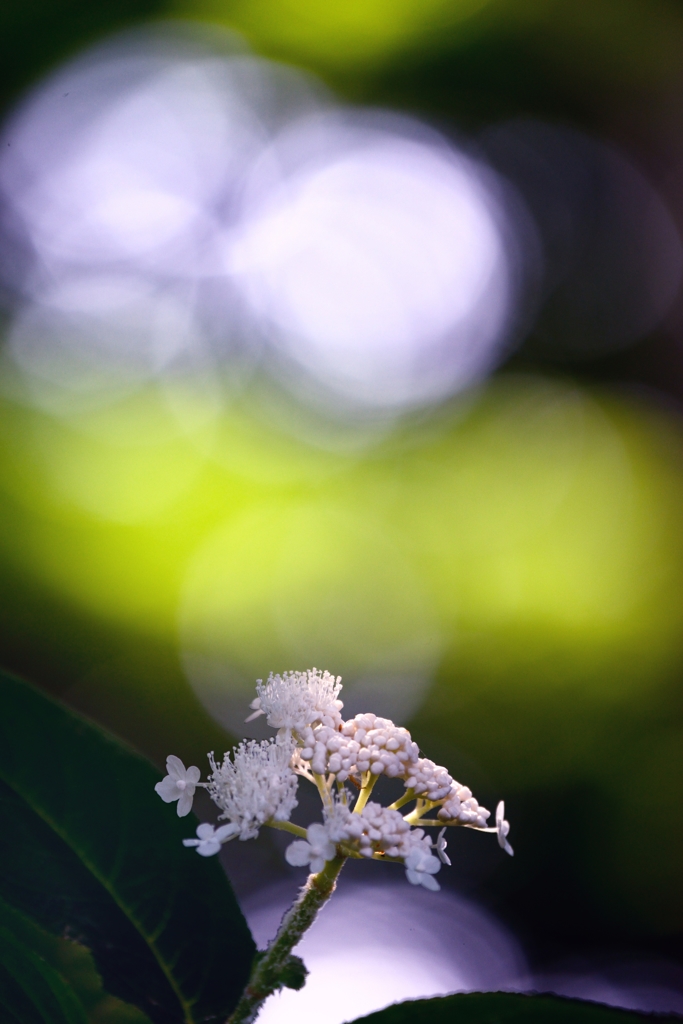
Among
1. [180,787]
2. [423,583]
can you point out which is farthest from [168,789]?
[423,583]

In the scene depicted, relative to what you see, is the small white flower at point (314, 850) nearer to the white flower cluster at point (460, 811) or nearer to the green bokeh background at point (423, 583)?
the white flower cluster at point (460, 811)

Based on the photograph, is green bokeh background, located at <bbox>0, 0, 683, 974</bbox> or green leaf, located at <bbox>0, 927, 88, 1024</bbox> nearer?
green leaf, located at <bbox>0, 927, 88, 1024</bbox>

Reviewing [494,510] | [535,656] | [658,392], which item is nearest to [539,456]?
[494,510]

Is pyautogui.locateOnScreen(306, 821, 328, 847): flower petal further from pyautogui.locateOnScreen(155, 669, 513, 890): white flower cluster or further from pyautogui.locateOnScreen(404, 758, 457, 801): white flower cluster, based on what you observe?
pyautogui.locateOnScreen(404, 758, 457, 801): white flower cluster

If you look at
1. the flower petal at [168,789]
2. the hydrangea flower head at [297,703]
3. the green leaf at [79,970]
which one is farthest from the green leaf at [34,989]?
the hydrangea flower head at [297,703]

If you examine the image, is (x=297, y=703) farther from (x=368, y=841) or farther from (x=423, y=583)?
(x=423, y=583)

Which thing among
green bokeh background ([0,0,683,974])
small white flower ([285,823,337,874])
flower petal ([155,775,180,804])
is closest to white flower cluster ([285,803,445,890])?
small white flower ([285,823,337,874])
